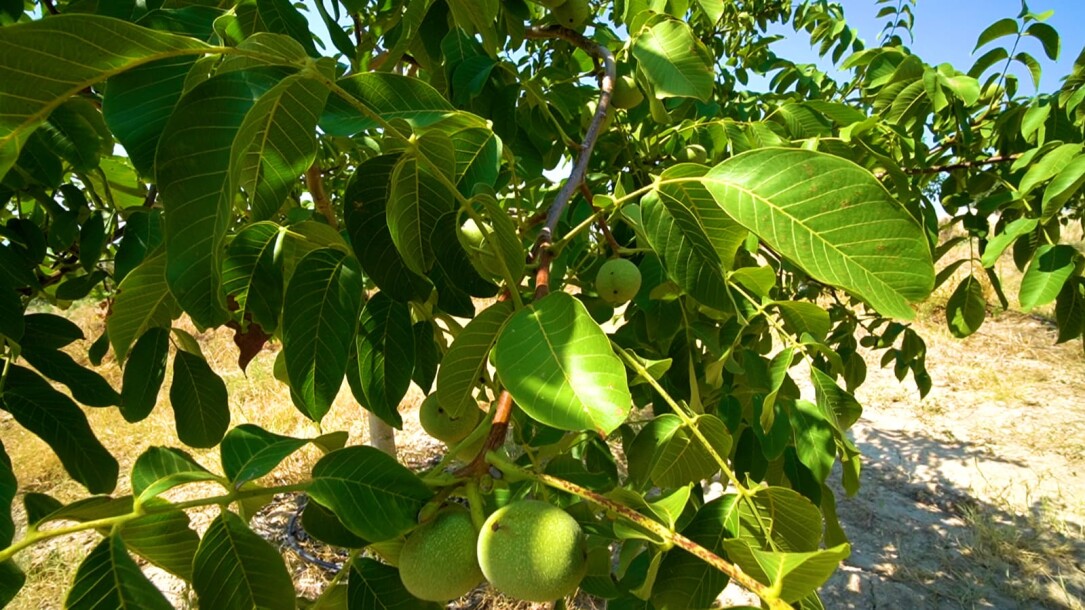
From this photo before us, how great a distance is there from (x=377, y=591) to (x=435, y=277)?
0.47 m

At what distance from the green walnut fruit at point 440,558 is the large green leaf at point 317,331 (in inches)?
9.2

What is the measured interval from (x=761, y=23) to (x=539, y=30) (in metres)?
2.92

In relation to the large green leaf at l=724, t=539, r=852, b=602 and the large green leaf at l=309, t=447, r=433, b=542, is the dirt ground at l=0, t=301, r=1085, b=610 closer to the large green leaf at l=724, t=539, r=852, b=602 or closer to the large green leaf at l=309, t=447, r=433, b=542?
the large green leaf at l=309, t=447, r=433, b=542

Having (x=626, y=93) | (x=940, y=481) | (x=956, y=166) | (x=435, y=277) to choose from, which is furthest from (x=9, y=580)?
(x=940, y=481)

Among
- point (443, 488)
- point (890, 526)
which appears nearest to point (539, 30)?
point (443, 488)

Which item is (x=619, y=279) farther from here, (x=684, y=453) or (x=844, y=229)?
(x=844, y=229)

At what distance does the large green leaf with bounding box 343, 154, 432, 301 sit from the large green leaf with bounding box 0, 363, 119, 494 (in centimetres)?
78

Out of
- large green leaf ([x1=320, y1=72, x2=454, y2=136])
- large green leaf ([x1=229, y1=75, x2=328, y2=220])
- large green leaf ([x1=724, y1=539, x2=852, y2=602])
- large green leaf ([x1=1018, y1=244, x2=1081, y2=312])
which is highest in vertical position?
large green leaf ([x1=320, y1=72, x2=454, y2=136])

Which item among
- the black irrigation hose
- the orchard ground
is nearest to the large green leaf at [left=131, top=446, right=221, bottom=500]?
the orchard ground

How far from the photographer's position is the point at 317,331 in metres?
0.86

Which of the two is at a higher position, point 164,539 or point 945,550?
point 164,539

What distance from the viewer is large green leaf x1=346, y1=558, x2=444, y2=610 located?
805 millimetres

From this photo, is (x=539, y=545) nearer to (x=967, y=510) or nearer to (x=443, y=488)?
(x=443, y=488)

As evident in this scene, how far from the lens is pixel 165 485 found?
0.64m
